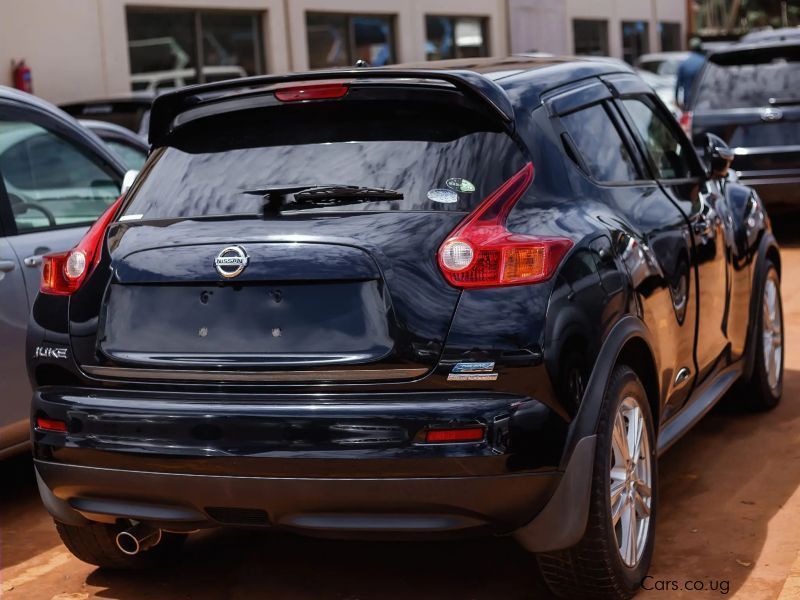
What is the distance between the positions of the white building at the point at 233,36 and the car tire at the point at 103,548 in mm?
13237

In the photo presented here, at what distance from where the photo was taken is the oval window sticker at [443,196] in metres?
3.83

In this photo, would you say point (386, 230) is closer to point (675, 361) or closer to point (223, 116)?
point (223, 116)

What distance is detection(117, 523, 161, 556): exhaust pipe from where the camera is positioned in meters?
4.17

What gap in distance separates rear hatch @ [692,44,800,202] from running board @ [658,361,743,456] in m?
6.33

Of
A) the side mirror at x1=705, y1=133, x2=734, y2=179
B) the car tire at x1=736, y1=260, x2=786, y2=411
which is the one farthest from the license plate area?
the car tire at x1=736, y1=260, x2=786, y2=411

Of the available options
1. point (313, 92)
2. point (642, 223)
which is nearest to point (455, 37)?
point (642, 223)

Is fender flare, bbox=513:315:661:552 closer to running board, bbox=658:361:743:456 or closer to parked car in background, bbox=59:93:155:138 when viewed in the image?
running board, bbox=658:361:743:456

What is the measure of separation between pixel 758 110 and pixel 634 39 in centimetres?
2461

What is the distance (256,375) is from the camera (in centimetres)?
371

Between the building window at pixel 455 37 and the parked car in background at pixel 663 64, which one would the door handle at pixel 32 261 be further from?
the parked car in background at pixel 663 64

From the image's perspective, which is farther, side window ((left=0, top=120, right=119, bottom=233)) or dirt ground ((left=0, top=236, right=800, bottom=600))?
side window ((left=0, top=120, right=119, bottom=233))

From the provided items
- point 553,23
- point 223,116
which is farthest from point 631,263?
point 553,23

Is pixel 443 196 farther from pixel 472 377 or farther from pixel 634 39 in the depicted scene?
pixel 634 39

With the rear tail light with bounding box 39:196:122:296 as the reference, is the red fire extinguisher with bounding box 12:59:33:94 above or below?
above
